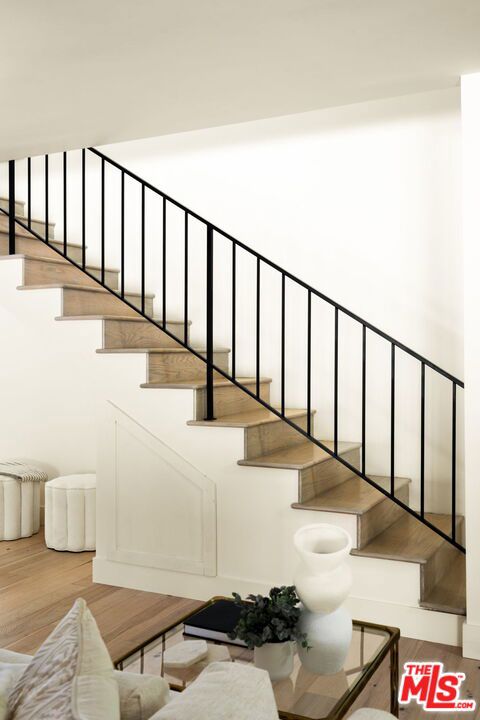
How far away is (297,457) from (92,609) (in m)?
1.31

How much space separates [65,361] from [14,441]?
0.84 m

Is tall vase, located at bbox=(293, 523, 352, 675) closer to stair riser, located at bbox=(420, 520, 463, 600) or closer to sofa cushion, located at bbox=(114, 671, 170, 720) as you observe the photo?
sofa cushion, located at bbox=(114, 671, 170, 720)

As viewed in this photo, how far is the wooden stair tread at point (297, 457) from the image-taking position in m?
3.58

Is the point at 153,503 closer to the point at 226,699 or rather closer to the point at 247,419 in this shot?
the point at 247,419

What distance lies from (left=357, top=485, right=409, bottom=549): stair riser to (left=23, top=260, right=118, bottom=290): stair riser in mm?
2230

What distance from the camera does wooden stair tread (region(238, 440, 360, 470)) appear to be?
358 cm

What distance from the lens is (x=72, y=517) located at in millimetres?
4609

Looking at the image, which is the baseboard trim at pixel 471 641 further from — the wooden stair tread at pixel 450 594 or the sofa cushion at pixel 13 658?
the sofa cushion at pixel 13 658

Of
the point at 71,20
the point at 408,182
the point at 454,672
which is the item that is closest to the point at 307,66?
the point at 71,20

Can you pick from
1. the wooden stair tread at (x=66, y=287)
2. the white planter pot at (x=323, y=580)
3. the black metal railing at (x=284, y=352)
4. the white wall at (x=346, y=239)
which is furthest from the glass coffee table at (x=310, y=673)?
the wooden stair tread at (x=66, y=287)

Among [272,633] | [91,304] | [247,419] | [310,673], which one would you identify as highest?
[91,304]

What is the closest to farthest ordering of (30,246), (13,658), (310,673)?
(13,658), (310,673), (30,246)

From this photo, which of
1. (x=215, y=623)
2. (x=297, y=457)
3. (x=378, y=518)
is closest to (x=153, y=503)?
(x=297, y=457)

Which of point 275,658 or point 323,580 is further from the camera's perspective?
point 323,580
